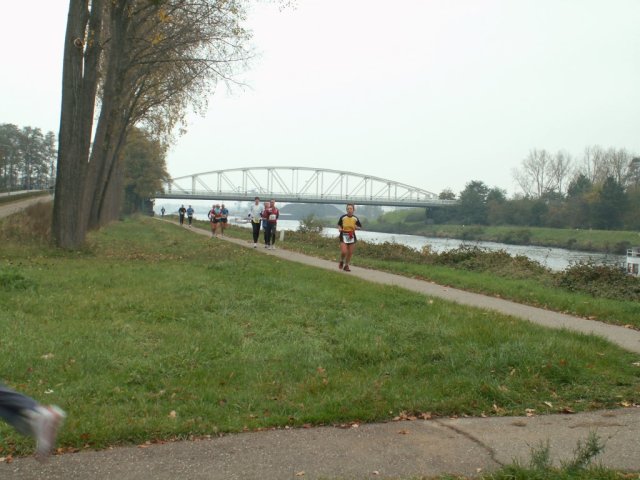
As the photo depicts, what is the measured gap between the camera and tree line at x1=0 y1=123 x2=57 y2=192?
97625 mm

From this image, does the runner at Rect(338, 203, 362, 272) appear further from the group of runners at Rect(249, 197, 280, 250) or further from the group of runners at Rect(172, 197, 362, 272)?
the group of runners at Rect(249, 197, 280, 250)

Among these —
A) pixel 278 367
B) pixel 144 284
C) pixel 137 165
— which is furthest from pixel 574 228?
pixel 278 367

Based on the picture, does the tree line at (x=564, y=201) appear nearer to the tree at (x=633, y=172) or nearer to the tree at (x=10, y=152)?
the tree at (x=633, y=172)

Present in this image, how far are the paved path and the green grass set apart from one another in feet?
0.74

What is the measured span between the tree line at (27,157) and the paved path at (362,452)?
9697cm

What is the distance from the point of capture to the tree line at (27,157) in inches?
3844

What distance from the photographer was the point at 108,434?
15.1 ft

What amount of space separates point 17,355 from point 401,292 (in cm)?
676

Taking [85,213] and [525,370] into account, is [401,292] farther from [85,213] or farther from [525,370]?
[85,213]

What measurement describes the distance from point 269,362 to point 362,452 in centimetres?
226

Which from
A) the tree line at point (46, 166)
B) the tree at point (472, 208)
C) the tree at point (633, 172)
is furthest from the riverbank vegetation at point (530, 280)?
the tree at point (633, 172)

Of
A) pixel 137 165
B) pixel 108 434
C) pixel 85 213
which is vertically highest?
pixel 137 165

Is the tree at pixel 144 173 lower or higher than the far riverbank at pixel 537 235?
higher

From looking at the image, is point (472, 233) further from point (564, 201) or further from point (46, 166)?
point (46, 166)
